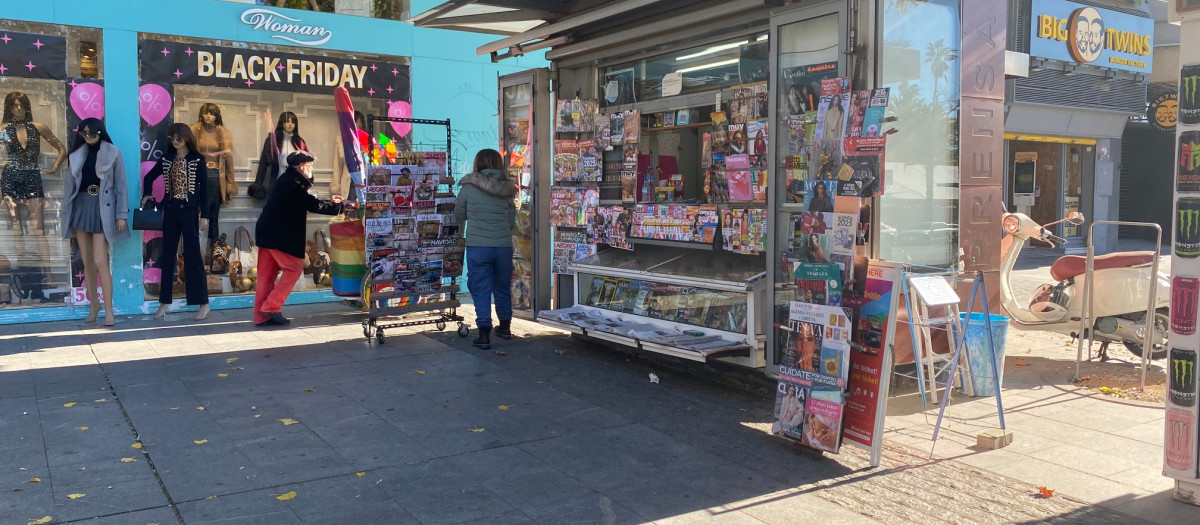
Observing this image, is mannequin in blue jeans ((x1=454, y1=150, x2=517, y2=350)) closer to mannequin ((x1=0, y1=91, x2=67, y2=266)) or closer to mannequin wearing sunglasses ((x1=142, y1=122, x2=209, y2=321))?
mannequin wearing sunglasses ((x1=142, y1=122, x2=209, y2=321))

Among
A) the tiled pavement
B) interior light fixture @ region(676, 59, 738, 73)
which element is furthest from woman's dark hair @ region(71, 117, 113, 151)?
interior light fixture @ region(676, 59, 738, 73)

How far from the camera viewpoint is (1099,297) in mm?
7273

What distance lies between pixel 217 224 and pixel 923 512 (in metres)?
8.48

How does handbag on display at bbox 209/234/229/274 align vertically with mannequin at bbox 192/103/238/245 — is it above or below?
below

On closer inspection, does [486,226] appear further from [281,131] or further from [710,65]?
[281,131]

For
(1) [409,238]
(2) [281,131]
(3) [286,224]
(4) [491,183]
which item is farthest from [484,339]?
(2) [281,131]

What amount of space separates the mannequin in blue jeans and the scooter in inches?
167

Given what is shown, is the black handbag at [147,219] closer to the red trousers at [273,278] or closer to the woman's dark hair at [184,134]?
the woman's dark hair at [184,134]

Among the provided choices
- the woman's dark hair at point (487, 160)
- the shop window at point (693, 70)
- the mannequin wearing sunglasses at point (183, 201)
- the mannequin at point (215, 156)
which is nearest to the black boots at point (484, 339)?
the woman's dark hair at point (487, 160)

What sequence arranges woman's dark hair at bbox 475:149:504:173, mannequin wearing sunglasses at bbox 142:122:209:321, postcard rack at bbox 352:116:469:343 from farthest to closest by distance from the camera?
mannequin wearing sunglasses at bbox 142:122:209:321
woman's dark hair at bbox 475:149:504:173
postcard rack at bbox 352:116:469:343

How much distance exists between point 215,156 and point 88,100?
136 cm

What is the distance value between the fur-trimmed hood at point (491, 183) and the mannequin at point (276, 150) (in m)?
3.26

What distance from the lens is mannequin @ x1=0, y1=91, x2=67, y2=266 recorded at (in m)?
8.88

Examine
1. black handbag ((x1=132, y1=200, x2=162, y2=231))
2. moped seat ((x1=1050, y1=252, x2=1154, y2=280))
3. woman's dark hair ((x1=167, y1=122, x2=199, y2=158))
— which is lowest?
moped seat ((x1=1050, y1=252, x2=1154, y2=280))
